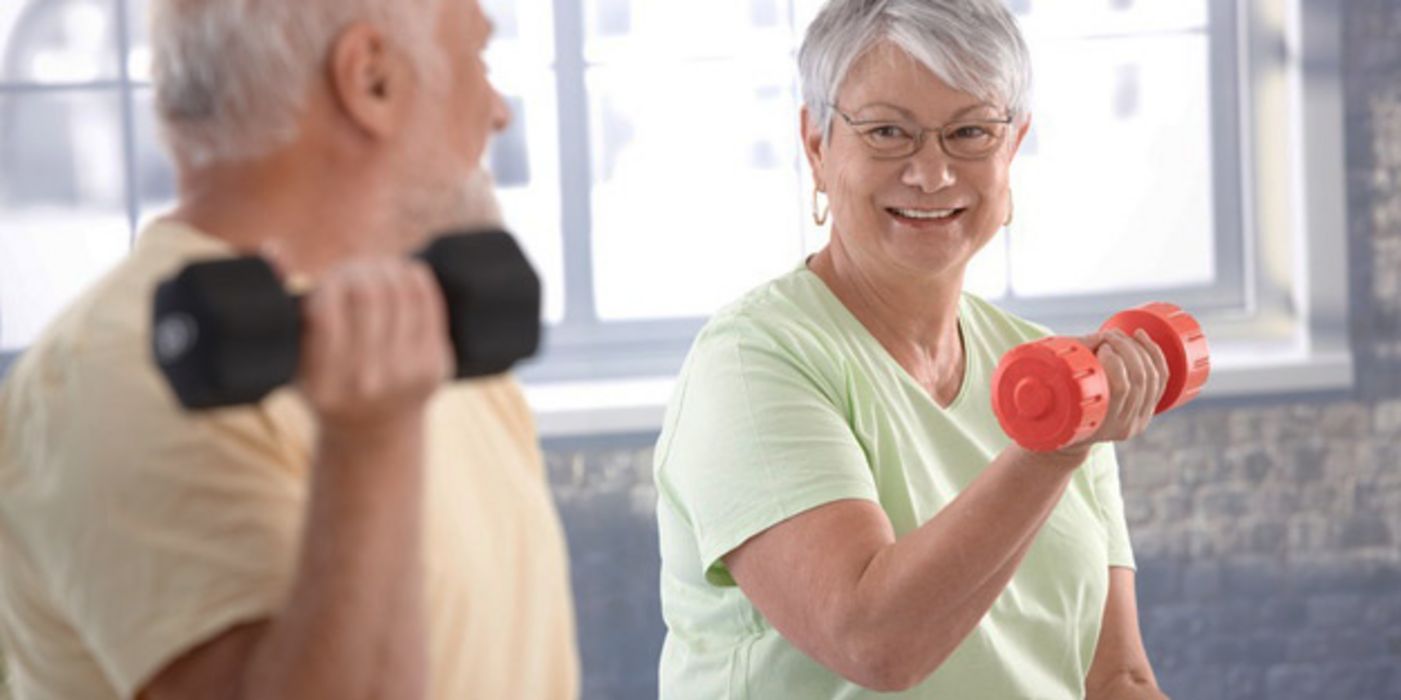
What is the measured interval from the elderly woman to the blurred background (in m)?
2.61

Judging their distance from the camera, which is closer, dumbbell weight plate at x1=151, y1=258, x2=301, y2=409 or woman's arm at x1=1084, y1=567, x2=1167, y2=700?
dumbbell weight plate at x1=151, y1=258, x2=301, y2=409

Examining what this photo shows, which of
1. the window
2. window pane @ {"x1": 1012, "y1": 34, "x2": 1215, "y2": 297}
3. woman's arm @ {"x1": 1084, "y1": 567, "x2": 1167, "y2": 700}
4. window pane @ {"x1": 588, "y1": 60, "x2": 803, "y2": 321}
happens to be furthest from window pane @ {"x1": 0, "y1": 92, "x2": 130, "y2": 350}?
woman's arm @ {"x1": 1084, "y1": 567, "x2": 1167, "y2": 700}

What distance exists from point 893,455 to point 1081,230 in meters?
3.05

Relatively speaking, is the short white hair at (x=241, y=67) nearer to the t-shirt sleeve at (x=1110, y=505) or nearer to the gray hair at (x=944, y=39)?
the gray hair at (x=944, y=39)

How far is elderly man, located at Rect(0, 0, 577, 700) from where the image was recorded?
889mm

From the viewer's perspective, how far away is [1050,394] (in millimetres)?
1514

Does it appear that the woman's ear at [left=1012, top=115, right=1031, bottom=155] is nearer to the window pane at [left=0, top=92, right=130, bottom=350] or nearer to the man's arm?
the man's arm

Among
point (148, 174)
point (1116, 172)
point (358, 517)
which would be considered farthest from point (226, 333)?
Result: point (1116, 172)

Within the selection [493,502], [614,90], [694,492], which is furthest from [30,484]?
[614,90]

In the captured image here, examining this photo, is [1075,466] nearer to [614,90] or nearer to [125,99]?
[614,90]

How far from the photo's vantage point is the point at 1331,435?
460 centimetres

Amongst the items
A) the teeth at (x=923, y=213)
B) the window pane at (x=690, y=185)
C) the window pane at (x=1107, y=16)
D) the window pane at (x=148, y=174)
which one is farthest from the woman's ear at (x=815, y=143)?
the window pane at (x=148, y=174)

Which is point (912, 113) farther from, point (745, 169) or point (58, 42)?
point (58, 42)

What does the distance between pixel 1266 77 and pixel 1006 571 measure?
132 inches
